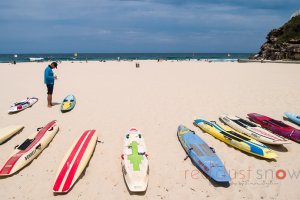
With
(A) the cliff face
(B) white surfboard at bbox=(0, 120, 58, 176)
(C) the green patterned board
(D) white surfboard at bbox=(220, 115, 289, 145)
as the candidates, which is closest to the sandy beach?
(B) white surfboard at bbox=(0, 120, 58, 176)

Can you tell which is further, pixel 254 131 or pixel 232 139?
pixel 254 131

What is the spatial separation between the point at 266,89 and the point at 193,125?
31.6ft

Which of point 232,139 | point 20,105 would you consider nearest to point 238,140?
point 232,139

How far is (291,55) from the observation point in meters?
49.9

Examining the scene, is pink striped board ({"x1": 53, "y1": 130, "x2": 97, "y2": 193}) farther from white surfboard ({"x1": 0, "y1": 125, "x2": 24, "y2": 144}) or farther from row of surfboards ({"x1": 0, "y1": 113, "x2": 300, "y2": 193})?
white surfboard ({"x1": 0, "y1": 125, "x2": 24, "y2": 144})

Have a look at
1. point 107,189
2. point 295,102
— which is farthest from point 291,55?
point 107,189

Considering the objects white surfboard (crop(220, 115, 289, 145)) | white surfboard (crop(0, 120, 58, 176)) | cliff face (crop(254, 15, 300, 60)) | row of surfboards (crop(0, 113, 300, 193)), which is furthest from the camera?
cliff face (crop(254, 15, 300, 60))

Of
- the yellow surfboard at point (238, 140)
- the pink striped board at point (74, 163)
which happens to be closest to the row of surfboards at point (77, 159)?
the pink striped board at point (74, 163)

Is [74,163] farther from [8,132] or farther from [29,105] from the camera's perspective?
[29,105]

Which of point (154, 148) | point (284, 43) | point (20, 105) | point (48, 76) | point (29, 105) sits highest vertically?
point (284, 43)

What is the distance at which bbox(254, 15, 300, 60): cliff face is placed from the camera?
50125 mm

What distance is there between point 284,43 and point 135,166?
5696 centimetres

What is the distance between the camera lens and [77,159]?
21.9 feet

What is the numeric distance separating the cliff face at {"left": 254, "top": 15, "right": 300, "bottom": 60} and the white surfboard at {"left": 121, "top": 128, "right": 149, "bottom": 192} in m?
51.1
